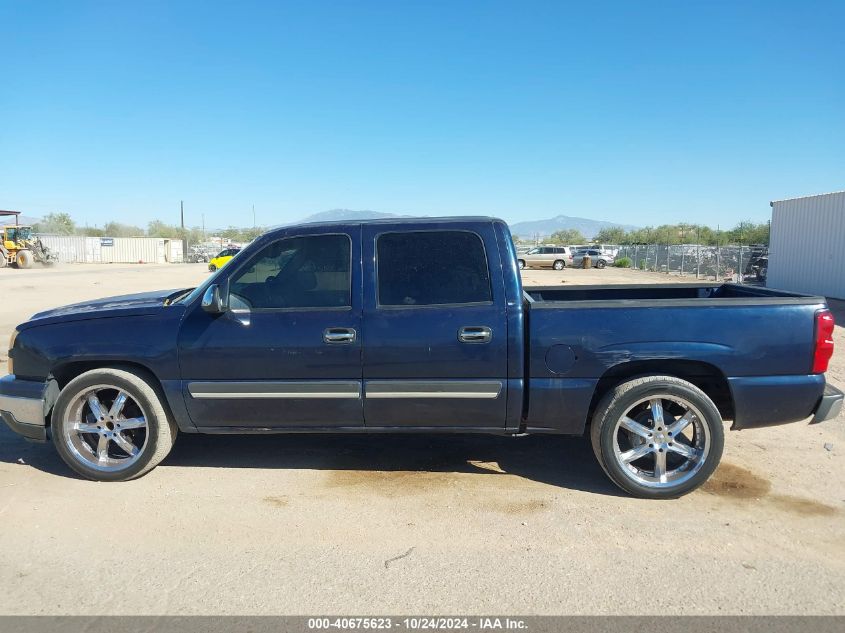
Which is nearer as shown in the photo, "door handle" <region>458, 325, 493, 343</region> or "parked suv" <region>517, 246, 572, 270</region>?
"door handle" <region>458, 325, 493, 343</region>

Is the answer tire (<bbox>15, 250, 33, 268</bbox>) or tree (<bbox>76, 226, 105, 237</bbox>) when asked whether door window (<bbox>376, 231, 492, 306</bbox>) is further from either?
tree (<bbox>76, 226, 105, 237</bbox>)

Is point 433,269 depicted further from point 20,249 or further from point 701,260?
point 20,249

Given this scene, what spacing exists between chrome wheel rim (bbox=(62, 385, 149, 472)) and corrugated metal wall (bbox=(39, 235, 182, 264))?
55.5 meters

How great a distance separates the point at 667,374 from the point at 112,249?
60488mm

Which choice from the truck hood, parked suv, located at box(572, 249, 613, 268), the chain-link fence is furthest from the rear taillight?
parked suv, located at box(572, 249, 613, 268)

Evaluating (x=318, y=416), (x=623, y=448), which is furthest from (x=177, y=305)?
(x=623, y=448)

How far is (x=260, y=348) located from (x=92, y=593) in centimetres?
170

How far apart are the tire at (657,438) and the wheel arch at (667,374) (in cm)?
9

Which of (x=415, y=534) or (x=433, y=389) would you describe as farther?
(x=433, y=389)

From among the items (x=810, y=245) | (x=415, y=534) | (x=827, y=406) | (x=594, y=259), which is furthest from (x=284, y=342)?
(x=594, y=259)

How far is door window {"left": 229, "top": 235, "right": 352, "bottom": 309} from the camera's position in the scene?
4289 mm

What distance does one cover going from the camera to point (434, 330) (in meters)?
4.10

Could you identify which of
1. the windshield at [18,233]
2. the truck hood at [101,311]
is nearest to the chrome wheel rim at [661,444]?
the truck hood at [101,311]

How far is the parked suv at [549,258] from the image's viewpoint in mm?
43656
